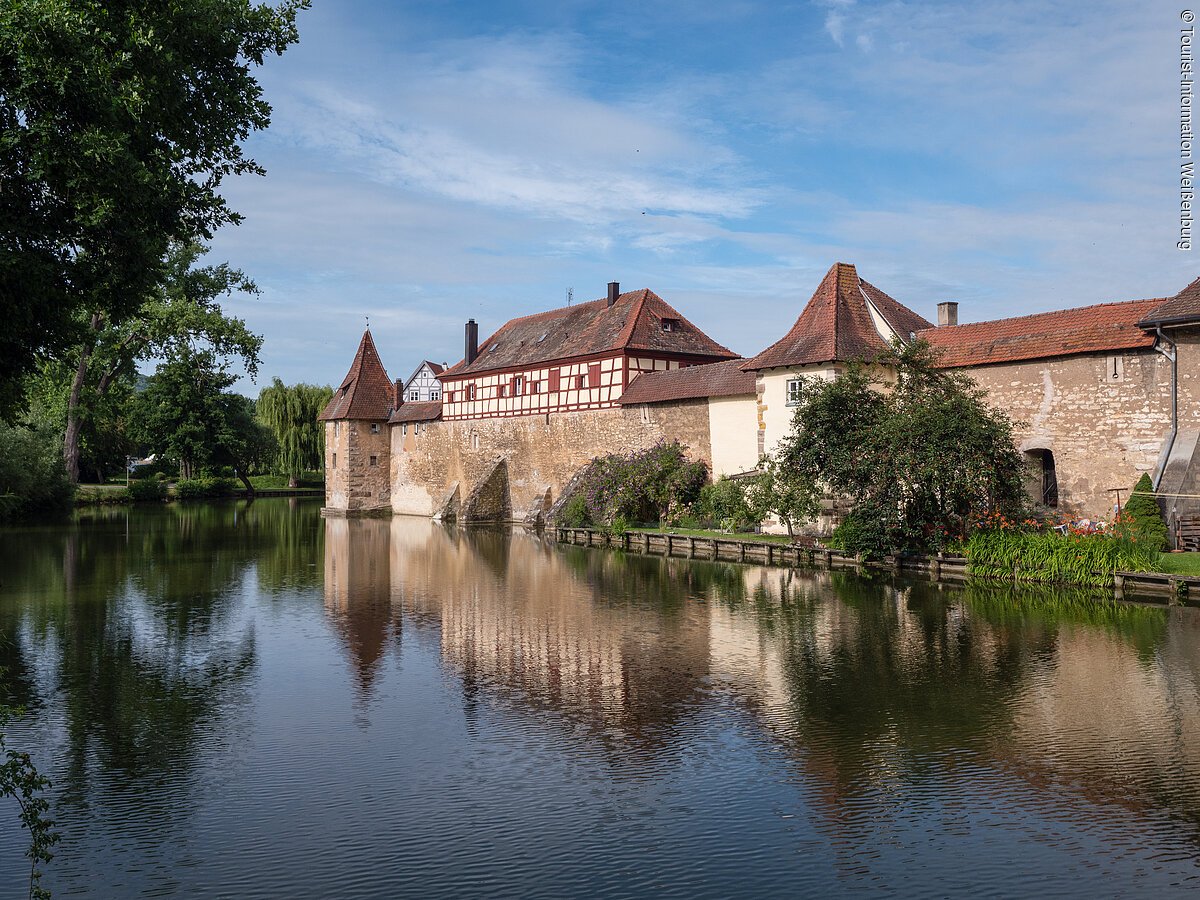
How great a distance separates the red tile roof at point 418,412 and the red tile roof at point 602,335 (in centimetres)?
292

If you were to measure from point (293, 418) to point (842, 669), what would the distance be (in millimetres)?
49975

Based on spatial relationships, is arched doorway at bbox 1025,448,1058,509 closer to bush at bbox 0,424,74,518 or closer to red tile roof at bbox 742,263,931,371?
red tile roof at bbox 742,263,931,371

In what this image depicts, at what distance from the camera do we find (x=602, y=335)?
111ft

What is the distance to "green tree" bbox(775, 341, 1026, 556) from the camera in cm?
1861

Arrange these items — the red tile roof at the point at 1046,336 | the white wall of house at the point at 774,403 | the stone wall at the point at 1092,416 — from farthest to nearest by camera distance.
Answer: the white wall of house at the point at 774,403 < the red tile roof at the point at 1046,336 < the stone wall at the point at 1092,416

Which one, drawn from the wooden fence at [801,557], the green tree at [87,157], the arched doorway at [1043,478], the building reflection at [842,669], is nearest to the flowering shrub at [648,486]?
the wooden fence at [801,557]

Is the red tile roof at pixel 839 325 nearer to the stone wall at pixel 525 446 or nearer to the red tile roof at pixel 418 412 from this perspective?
the stone wall at pixel 525 446

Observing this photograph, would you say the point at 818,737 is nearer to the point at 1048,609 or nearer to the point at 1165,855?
the point at 1165,855

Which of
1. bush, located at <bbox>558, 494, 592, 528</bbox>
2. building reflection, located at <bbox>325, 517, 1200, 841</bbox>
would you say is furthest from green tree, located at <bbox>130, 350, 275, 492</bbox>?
building reflection, located at <bbox>325, 517, 1200, 841</bbox>

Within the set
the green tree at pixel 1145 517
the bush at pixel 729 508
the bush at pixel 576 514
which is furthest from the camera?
the bush at pixel 576 514

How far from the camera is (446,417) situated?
41219 mm

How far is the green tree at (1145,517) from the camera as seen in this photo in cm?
1736

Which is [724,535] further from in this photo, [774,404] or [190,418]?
[190,418]

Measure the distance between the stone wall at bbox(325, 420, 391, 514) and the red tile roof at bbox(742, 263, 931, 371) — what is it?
2293 centimetres
